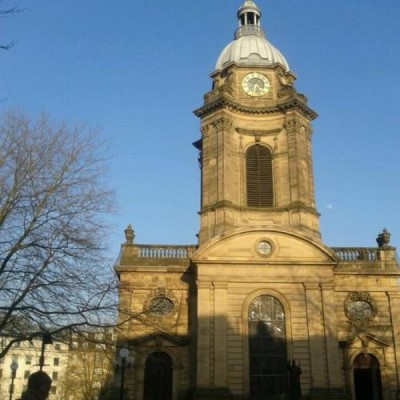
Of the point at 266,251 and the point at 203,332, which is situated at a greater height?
the point at 266,251

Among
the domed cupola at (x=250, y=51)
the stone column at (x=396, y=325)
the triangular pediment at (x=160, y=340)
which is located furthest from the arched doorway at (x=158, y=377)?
the domed cupola at (x=250, y=51)

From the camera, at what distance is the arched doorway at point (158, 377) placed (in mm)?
27155

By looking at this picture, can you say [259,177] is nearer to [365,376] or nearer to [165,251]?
[165,251]

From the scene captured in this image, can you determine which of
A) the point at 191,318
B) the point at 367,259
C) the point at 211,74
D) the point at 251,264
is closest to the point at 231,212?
the point at 251,264

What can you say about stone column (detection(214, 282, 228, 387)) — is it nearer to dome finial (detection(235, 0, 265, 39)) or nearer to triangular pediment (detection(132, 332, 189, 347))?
triangular pediment (detection(132, 332, 189, 347))

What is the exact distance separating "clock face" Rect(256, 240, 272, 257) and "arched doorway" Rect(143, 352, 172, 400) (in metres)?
6.87

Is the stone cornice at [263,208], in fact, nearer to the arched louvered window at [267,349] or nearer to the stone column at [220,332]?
the stone column at [220,332]

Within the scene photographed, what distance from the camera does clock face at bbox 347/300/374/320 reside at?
29.0m

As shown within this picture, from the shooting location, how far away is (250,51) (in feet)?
117

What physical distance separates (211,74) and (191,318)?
15.8 meters

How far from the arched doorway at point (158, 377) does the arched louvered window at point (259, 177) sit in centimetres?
945

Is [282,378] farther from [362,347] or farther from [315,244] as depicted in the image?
[315,244]

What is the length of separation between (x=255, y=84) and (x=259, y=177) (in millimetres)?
6214

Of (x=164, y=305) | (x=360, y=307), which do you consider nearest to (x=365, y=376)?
(x=360, y=307)
